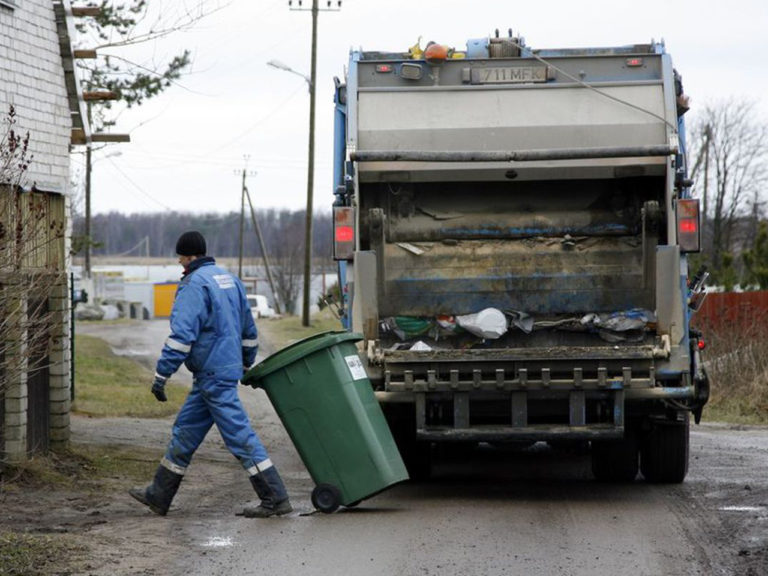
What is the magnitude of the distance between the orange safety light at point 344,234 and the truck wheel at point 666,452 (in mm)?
2362

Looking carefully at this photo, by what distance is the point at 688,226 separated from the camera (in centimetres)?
856

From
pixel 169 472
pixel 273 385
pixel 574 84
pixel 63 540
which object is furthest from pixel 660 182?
pixel 63 540

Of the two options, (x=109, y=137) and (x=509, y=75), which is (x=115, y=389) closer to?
(x=109, y=137)

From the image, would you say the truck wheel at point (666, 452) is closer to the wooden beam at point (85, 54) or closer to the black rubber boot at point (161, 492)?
the black rubber boot at point (161, 492)

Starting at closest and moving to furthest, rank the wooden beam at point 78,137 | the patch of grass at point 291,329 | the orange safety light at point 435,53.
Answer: the orange safety light at point 435,53
the wooden beam at point 78,137
the patch of grass at point 291,329

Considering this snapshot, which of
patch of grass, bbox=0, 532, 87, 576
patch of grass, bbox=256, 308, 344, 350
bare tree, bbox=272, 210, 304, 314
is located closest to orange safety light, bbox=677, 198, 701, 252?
patch of grass, bbox=0, 532, 87, 576

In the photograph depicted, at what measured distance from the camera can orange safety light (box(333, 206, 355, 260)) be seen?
8.74 m

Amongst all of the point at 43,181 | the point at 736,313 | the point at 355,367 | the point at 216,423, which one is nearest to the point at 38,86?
the point at 43,181

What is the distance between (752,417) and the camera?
52.2 ft

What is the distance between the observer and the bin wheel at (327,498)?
7.79 metres

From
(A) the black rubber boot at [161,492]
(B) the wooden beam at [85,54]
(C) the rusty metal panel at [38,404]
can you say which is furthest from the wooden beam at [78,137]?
(A) the black rubber boot at [161,492]

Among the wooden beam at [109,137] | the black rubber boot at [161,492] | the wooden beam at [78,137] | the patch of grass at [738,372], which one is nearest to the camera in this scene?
the black rubber boot at [161,492]

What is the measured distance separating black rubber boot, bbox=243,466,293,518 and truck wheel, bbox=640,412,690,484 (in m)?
2.70

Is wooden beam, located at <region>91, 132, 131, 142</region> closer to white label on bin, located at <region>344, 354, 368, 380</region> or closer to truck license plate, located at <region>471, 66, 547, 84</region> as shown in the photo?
truck license plate, located at <region>471, 66, 547, 84</region>
